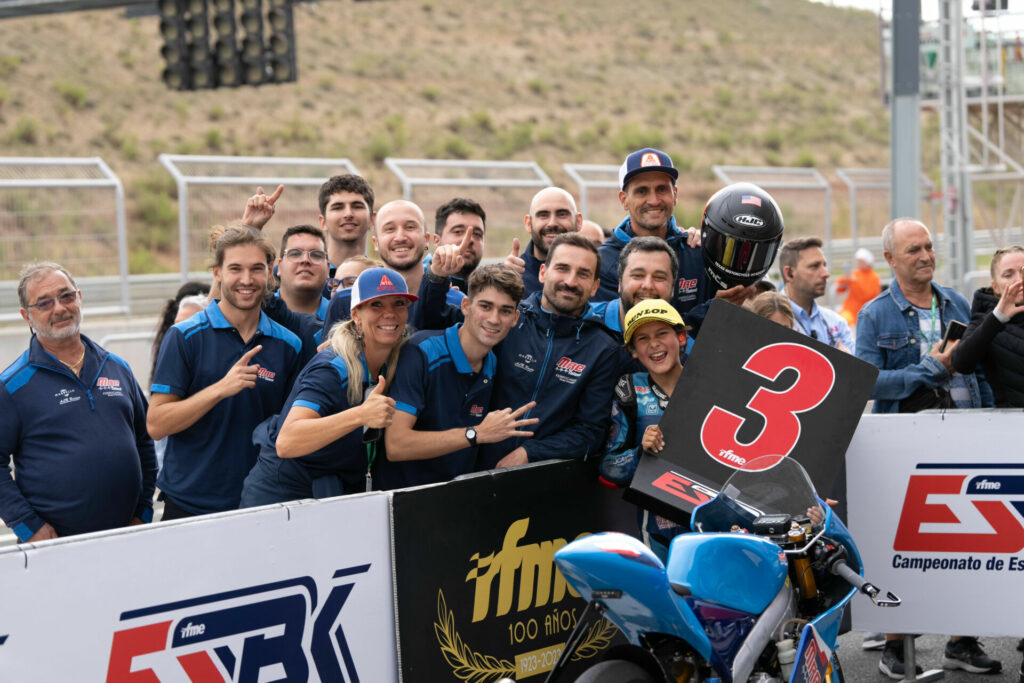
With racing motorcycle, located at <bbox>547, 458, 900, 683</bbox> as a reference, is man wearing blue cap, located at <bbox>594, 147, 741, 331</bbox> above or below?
above

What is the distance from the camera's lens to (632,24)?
82.5 metres

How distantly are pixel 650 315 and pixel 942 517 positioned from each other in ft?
7.04

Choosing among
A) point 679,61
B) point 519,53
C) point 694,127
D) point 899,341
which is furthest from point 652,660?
point 679,61

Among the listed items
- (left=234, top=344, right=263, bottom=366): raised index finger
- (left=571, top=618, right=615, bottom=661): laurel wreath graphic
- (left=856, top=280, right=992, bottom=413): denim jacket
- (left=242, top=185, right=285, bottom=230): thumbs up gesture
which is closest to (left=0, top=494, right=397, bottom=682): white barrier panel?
(left=234, top=344, right=263, bottom=366): raised index finger

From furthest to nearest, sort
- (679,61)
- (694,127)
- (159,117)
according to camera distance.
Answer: (679,61) < (694,127) < (159,117)

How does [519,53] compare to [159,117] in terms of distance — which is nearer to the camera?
[159,117]

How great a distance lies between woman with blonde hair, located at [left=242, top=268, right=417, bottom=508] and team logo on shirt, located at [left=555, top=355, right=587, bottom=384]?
76cm

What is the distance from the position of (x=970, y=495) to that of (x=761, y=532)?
236 centimetres

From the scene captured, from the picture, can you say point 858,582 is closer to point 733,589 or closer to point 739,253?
point 733,589

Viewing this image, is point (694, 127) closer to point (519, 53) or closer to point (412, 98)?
point (519, 53)

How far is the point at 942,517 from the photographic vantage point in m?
6.19

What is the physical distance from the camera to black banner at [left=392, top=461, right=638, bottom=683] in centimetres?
486

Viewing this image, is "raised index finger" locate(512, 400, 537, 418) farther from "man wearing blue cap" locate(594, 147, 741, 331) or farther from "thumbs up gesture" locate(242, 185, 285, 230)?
"thumbs up gesture" locate(242, 185, 285, 230)

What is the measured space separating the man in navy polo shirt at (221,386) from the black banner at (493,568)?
1142mm
